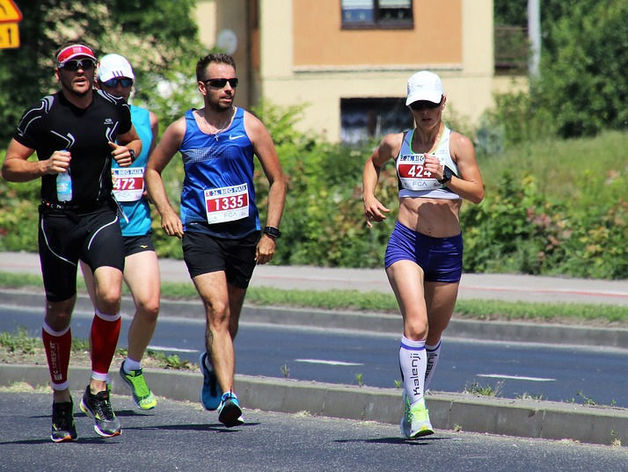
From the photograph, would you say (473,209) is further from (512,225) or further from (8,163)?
(8,163)

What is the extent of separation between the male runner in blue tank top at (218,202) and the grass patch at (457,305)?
6122 mm

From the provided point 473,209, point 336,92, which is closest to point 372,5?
point 336,92

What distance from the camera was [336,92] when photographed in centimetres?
3052

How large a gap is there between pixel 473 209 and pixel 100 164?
1232 centimetres

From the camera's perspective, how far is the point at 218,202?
759 centimetres

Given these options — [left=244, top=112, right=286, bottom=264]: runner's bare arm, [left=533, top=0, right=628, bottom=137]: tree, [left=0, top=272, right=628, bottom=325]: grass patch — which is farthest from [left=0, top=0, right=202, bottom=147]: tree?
[left=244, top=112, right=286, bottom=264]: runner's bare arm

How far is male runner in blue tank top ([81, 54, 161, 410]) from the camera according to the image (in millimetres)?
8234

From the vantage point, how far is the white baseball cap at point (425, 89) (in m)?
7.27

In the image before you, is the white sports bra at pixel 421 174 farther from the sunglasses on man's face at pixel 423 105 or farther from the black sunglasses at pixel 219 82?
the black sunglasses at pixel 219 82

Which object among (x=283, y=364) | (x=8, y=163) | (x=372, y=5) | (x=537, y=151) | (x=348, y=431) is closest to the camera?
(x=8, y=163)

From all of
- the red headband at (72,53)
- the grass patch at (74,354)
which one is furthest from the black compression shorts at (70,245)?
the grass patch at (74,354)

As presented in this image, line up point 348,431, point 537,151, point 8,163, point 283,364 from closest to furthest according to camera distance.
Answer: point 8,163 < point 348,431 < point 283,364 < point 537,151

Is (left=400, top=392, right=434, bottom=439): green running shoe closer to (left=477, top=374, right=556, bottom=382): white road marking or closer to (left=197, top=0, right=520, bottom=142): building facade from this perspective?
(left=477, top=374, right=556, bottom=382): white road marking

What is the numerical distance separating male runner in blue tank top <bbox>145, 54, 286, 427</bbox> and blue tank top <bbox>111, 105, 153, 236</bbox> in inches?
24.0
